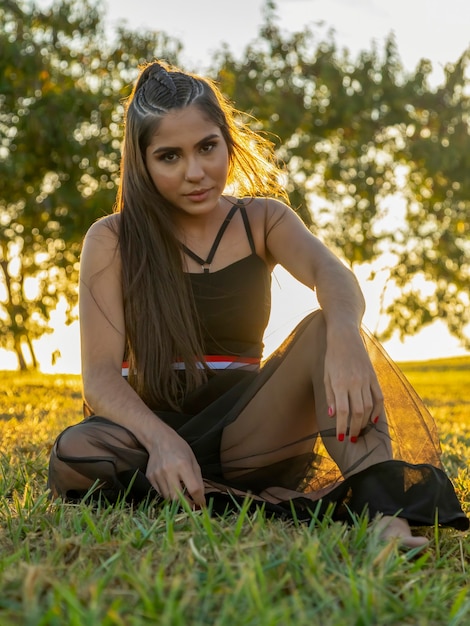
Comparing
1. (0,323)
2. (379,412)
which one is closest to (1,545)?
(379,412)

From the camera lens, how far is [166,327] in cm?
320

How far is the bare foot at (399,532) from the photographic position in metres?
2.30

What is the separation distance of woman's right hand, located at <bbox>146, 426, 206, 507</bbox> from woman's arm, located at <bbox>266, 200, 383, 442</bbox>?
0.48 meters

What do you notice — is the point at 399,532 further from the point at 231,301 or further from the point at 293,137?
the point at 293,137

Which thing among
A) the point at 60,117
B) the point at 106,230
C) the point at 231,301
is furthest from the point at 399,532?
the point at 60,117

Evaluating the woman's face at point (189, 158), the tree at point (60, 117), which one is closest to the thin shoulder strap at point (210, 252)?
the woman's face at point (189, 158)

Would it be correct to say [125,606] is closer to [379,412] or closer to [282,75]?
[379,412]

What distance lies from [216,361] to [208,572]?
1521 mm

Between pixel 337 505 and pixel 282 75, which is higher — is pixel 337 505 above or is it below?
below

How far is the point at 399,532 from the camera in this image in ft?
7.83

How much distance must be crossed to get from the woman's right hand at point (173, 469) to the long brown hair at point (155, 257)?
397 millimetres

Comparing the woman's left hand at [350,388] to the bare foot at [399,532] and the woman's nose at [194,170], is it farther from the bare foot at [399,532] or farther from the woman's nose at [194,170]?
the woman's nose at [194,170]

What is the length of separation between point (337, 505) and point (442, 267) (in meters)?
12.8

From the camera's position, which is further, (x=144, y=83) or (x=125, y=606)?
(x=144, y=83)
